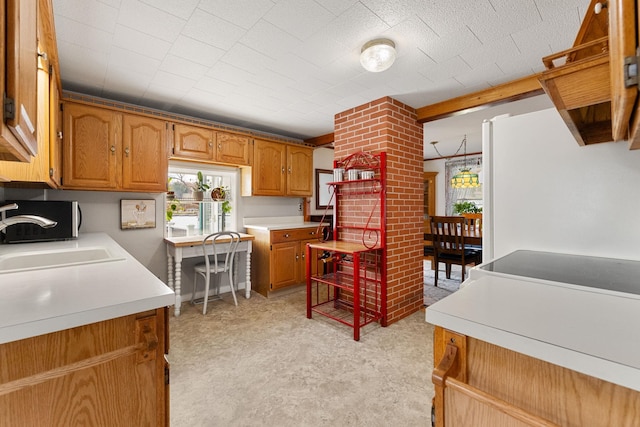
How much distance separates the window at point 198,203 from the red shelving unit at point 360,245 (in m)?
1.50

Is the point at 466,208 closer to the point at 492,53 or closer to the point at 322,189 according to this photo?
the point at 322,189

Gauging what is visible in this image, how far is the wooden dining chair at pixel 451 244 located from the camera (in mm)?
3744

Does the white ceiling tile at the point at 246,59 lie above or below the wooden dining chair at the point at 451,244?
above

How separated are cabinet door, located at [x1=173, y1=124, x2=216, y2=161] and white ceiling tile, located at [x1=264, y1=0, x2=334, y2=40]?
69.7 inches

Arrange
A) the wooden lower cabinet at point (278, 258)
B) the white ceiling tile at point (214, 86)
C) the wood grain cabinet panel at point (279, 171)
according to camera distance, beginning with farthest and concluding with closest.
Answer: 1. the wood grain cabinet panel at point (279, 171)
2. the wooden lower cabinet at point (278, 258)
3. the white ceiling tile at point (214, 86)

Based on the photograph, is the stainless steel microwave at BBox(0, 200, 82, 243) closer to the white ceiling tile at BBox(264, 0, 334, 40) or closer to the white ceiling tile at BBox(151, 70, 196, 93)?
the white ceiling tile at BBox(151, 70, 196, 93)

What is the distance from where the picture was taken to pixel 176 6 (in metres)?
1.54

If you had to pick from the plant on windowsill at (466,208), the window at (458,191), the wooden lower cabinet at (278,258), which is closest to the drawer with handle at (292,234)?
the wooden lower cabinet at (278,258)

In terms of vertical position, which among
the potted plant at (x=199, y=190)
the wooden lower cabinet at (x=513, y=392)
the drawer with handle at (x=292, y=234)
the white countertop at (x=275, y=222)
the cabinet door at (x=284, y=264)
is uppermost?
the potted plant at (x=199, y=190)

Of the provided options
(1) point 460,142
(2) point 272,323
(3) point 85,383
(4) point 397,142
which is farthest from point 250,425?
(1) point 460,142

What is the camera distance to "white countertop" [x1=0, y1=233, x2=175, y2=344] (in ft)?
2.36

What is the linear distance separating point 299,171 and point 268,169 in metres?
0.49

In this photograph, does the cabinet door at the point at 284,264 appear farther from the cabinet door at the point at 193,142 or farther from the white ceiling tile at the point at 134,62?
the white ceiling tile at the point at 134,62

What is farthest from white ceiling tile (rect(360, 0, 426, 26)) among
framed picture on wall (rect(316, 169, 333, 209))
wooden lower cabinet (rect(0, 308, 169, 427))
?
framed picture on wall (rect(316, 169, 333, 209))
